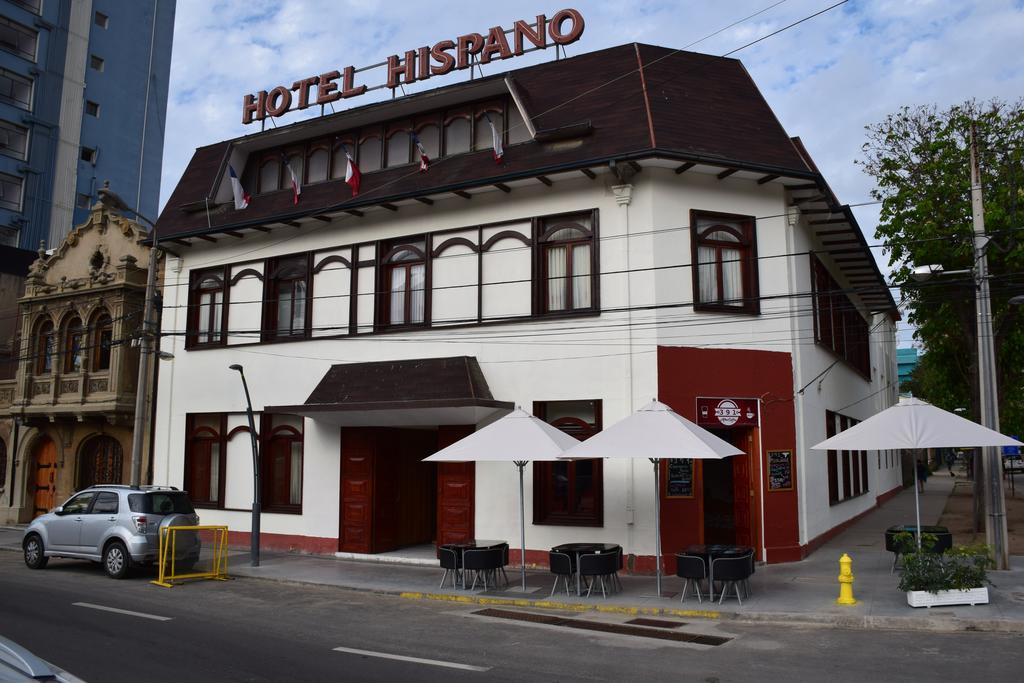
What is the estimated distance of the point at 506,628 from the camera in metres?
11.3

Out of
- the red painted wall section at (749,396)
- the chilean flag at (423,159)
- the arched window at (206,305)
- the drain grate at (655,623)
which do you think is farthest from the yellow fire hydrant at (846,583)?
the arched window at (206,305)

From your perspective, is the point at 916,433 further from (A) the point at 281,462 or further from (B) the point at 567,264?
(A) the point at 281,462

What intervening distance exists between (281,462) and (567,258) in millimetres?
8991

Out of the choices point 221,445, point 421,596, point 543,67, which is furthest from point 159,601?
point 543,67

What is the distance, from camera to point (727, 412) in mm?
16125

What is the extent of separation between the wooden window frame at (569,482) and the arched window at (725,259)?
342 centimetres

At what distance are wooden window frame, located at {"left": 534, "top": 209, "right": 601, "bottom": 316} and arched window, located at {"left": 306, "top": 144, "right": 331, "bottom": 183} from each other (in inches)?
276

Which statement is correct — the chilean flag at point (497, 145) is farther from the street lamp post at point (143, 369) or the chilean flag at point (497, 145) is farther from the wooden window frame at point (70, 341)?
the wooden window frame at point (70, 341)

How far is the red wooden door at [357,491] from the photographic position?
18562 millimetres

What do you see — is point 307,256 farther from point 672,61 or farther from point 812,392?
point 812,392

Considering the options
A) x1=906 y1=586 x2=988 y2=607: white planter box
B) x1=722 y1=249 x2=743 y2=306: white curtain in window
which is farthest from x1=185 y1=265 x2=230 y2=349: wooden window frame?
x1=906 y1=586 x2=988 y2=607: white planter box

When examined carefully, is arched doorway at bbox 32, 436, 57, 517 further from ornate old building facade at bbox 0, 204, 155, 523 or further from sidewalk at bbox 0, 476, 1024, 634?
sidewalk at bbox 0, 476, 1024, 634

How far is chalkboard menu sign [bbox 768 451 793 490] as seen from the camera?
16.1 meters

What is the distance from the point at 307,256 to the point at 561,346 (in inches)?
300
